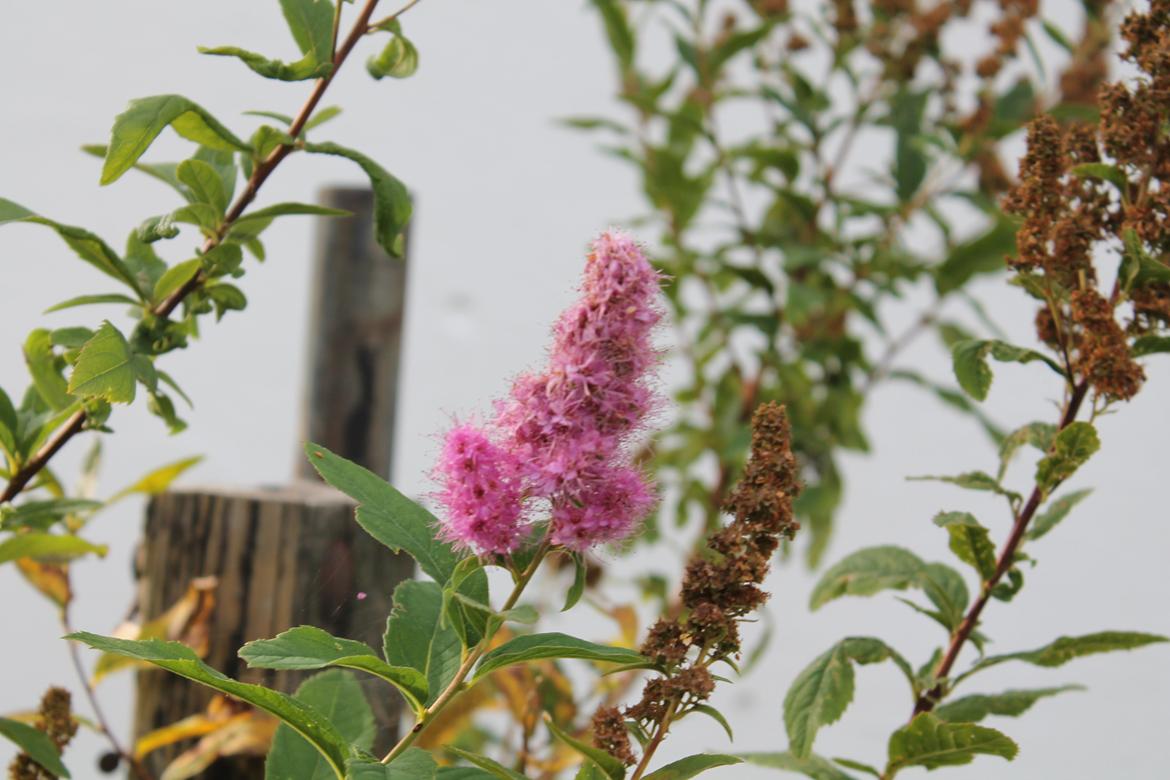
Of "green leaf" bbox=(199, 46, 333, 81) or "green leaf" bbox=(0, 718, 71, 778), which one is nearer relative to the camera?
"green leaf" bbox=(199, 46, 333, 81)

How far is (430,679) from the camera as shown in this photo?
67cm

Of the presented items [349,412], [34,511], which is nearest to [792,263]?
[349,412]

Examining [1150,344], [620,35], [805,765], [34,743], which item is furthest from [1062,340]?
[620,35]

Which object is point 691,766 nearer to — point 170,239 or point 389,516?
point 389,516

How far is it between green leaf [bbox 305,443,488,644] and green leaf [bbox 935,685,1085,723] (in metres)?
0.40

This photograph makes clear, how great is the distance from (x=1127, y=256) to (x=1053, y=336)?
0.07m

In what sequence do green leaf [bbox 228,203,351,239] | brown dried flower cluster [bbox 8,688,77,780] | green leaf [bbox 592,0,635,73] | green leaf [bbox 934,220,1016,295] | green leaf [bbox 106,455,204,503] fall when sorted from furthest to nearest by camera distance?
green leaf [bbox 592,0,635,73] < green leaf [bbox 934,220,1016,295] < green leaf [bbox 106,455,204,503] < brown dried flower cluster [bbox 8,688,77,780] < green leaf [bbox 228,203,351,239]

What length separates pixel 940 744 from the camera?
77 centimetres

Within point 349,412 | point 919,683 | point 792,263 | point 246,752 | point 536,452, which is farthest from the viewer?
point 349,412

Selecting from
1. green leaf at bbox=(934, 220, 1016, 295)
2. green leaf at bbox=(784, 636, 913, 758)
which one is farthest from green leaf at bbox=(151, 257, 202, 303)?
green leaf at bbox=(934, 220, 1016, 295)

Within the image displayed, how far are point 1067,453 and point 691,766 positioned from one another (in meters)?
0.29

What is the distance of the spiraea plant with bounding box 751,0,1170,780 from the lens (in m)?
0.75

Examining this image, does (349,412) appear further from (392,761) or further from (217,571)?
(392,761)

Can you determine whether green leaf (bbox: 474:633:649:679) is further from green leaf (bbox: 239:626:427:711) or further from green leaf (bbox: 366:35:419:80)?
green leaf (bbox: 366:35:419:80)
